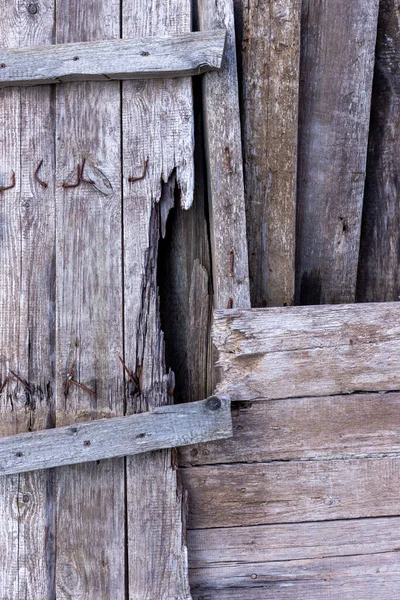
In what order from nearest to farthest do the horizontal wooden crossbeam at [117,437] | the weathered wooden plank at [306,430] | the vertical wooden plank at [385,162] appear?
the horizontal wooden crossbeam at [117,437] → the weathered wooden plank at [306,430] → the vertical wooden plank at [385,162]

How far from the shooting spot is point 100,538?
189 cm

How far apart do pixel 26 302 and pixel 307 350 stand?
90cm

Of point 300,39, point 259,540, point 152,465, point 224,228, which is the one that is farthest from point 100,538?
point 300,39

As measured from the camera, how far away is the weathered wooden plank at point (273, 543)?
192 cm

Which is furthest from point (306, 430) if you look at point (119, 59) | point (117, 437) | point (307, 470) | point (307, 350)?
point (119, 59)

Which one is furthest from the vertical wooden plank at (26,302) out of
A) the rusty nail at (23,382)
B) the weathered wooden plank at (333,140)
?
the weathered wooden plank at (333,140)

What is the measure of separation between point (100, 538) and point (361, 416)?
905 millimetres

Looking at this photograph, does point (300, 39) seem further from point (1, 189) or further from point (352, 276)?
point (1, 189)

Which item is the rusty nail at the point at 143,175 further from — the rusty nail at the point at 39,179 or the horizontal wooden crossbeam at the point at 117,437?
the horizontal wooden crossbeam at the point at 117,437

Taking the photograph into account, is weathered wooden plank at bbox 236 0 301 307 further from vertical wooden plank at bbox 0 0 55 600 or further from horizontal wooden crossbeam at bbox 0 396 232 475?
vertical wooden plank at bbox 0 0 55 600

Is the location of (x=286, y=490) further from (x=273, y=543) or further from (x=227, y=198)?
→ (x=227, y=198)

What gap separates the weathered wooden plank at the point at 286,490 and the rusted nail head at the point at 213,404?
0.24 meters

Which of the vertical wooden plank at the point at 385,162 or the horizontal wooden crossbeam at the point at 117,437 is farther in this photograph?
the vertical wooden plank at the point at 385,162

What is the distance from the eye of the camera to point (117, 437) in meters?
1.79
